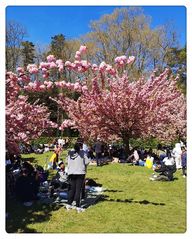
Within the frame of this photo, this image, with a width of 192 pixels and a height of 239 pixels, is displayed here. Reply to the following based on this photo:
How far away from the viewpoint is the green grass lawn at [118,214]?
279 inches

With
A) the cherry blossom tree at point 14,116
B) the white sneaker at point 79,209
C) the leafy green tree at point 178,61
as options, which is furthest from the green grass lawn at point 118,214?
the leafy green tree at point 178,61

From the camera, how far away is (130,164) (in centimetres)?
1752

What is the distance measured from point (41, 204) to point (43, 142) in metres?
20.7

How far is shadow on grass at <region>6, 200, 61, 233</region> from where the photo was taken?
6984 millimetres

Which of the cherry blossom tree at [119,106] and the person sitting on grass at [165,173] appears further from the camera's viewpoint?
the cherry blossom tree at [119,106]

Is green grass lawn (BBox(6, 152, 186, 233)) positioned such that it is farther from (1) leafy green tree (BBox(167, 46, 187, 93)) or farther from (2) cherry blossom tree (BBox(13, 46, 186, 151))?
(1) leafy green tree (BBox(167, 46, 187, 93))

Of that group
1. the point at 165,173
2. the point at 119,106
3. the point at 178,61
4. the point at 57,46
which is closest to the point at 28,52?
the point at 57,46

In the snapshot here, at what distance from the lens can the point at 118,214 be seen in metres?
8.08

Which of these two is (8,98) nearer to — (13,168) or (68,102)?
(13,168)

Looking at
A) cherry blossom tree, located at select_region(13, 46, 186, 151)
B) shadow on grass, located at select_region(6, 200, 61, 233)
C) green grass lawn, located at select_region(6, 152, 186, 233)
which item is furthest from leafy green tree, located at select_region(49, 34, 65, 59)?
shadow on grass, located at select_region(6, 200, 61, 233)

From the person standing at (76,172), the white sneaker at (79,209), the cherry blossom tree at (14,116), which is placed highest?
the cherry blossom tree at (14,116)

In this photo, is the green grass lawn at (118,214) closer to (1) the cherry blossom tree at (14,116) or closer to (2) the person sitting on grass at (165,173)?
(2) the person sitting on grass at (165,173)

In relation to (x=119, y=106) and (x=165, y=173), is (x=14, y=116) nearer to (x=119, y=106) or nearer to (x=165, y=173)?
(x=165, y=173)

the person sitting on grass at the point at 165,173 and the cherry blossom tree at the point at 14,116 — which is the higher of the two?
the cherry blossom tree at the point at 14,116
